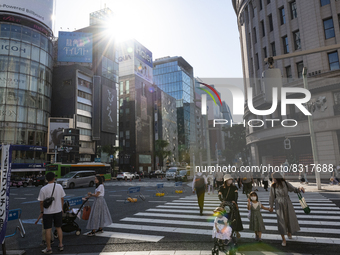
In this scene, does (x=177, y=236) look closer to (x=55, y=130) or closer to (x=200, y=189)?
(x=200, y=189)

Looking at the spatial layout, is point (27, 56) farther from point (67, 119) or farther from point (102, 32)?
point (102, 32)

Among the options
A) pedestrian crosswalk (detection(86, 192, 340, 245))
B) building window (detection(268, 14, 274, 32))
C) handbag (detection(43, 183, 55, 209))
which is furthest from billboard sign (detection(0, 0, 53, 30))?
handbag (detection(43, 183, 55, 209))

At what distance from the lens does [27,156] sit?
52625mm

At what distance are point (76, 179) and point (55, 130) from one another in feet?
115

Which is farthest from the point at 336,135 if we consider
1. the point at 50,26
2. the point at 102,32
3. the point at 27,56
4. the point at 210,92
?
the point at 102,32

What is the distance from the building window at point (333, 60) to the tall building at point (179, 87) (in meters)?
95.5

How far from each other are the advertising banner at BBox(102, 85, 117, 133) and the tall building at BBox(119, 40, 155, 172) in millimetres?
15960

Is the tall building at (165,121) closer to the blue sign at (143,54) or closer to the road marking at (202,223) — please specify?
the blue sign at (143,54)

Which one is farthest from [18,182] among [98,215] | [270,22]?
[270,22]

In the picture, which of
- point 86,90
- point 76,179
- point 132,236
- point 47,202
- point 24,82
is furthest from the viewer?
point 86,90

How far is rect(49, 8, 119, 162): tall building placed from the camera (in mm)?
64938

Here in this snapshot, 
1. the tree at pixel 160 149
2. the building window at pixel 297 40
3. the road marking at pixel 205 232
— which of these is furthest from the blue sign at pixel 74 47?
the road marking at pixel 205 232

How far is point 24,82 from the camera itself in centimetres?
5488

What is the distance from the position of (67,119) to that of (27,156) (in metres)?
12.3
